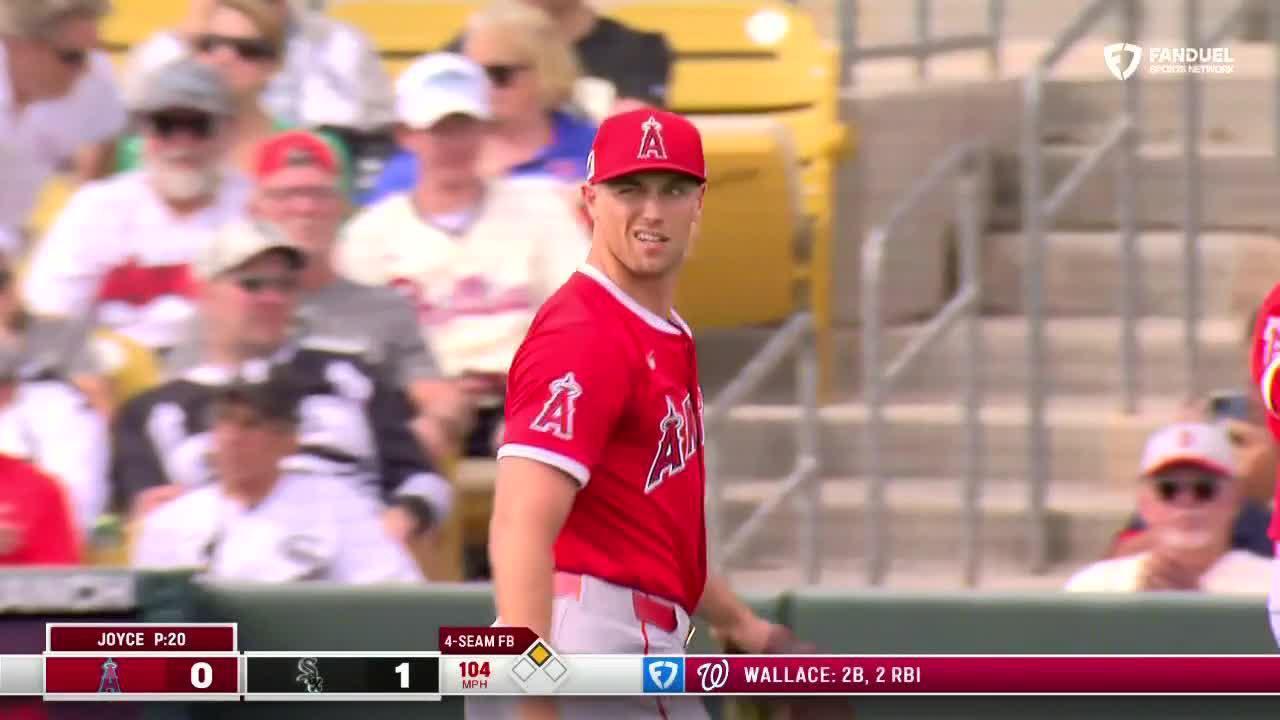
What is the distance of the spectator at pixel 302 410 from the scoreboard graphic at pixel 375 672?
0.57 m

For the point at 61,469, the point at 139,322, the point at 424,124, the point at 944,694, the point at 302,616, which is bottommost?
the point at 944,694

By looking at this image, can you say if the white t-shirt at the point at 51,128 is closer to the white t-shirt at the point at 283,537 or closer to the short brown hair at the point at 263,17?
the short brown hair at the point at 263,17

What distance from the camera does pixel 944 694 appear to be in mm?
4395

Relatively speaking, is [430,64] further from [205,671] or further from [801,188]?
[205,671]

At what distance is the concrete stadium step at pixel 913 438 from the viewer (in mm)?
5474

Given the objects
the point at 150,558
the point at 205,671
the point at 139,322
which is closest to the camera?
the point at 205,671

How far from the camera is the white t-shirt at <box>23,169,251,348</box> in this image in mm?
5250

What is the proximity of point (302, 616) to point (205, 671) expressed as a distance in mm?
292

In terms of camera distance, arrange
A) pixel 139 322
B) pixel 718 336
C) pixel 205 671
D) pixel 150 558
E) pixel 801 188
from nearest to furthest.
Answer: pixel 205 671 < pixel 150 558 < pixel 139 322 < pixel 718 336 < pixel 801 188

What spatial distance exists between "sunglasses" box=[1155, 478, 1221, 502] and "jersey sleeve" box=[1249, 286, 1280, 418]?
1.01m

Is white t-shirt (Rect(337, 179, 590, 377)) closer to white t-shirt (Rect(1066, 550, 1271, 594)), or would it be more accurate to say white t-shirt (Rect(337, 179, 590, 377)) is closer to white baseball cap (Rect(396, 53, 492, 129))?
white baseball cap (Rect(396, 53, 492, 129))

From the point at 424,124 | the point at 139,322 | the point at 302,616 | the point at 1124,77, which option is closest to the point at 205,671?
the point at 302,616

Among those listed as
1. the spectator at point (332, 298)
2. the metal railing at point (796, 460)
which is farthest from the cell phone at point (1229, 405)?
the spectator at point (332, 298)

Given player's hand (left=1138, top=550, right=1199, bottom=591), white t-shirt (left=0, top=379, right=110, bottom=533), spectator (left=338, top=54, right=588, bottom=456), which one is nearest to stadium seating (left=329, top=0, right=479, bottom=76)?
spectator (left=338, top=54, right=588, bottom=456)
